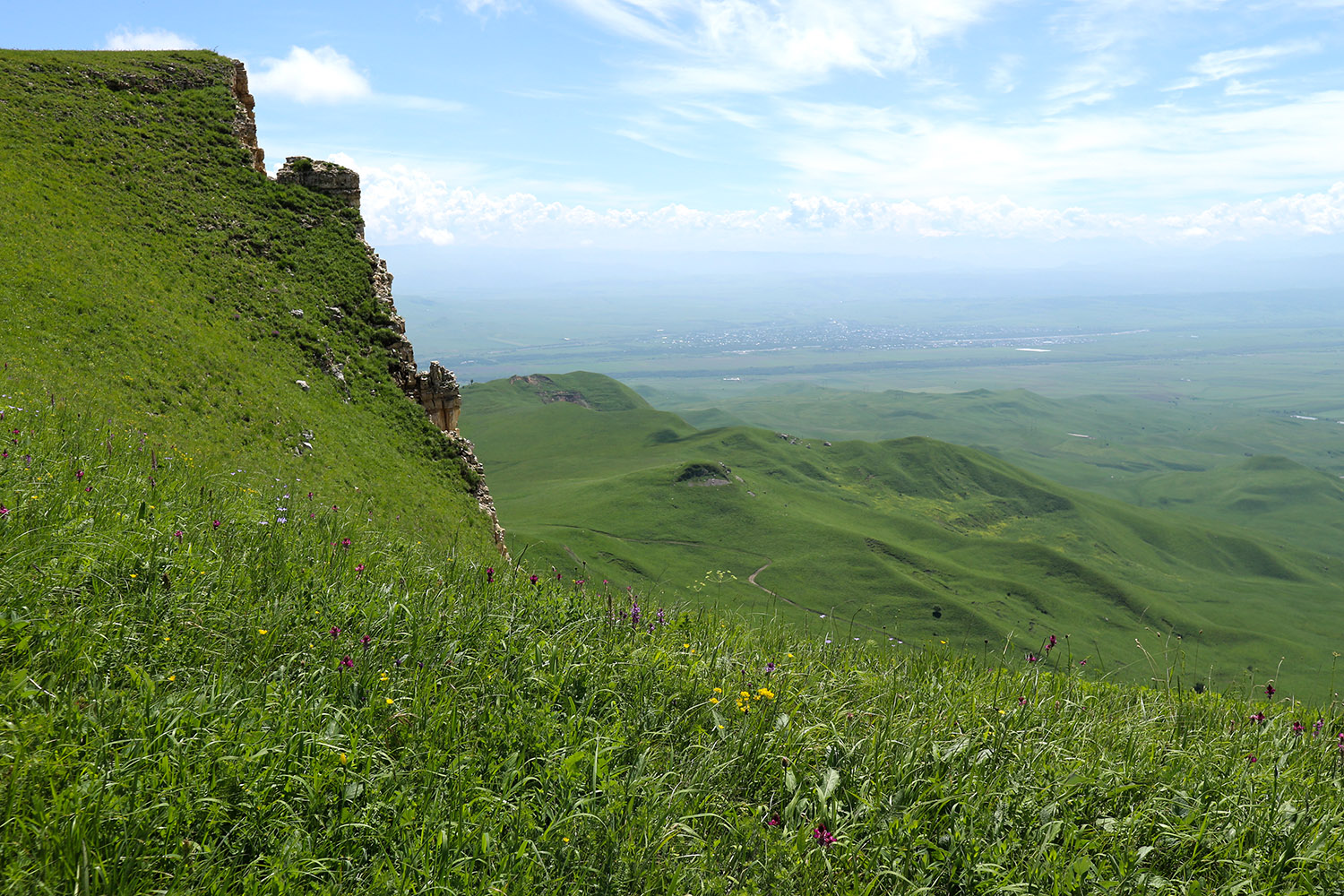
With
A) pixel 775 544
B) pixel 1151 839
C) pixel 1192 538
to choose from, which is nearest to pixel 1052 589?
pixel 775 544

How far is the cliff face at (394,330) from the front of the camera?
137ft

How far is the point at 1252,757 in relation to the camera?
20.6 ft

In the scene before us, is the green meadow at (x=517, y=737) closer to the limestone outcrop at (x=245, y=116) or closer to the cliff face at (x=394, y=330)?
the cliff face at (x=394, y=330)

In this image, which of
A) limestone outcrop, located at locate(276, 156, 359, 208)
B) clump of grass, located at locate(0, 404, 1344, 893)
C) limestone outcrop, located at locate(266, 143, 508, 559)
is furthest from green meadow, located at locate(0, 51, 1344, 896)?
limestone outcrop, located at locate(276, 156, 359, 208)

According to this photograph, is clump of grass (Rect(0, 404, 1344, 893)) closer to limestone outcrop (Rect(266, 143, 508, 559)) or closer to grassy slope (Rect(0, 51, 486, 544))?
grassy slope (Rect(0, 51, 486, 544))

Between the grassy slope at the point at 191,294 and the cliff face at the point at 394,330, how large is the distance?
973 mm

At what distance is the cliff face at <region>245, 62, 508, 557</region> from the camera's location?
41.7 m

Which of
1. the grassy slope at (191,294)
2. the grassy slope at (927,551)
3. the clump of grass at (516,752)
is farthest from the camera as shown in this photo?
the grassy slope at (927,551)

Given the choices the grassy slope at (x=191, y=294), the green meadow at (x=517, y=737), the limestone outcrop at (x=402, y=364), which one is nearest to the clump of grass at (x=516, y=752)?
the green meadow at (x=517, y=737)

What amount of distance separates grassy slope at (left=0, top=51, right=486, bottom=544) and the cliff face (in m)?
0.97

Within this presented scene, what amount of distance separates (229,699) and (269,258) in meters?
42.5

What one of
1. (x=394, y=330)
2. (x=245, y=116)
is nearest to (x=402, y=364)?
(x=394, y=330)

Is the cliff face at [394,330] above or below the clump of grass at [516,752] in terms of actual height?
above

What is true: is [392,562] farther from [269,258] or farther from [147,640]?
[269,258]
